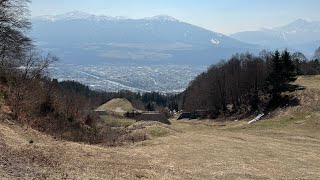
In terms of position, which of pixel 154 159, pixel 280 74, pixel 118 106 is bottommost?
pixel 118 106

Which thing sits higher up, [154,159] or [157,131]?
[154,159]

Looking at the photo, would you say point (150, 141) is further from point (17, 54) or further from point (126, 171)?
point (126, 171)

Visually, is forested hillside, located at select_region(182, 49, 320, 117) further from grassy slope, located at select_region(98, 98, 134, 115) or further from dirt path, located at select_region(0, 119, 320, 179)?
dirt path, located at select_region(0, 119, 320, 179)

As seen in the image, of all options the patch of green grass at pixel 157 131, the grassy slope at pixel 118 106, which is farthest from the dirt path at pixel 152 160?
the grassy slope at pixel 118 106

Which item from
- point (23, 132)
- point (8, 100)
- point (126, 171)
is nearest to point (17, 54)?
point (8, 100)

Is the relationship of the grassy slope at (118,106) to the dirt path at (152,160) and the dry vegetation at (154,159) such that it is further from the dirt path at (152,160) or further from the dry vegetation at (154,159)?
the dirt path at (152,160)

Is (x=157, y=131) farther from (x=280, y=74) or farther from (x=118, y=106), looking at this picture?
(x=118, y=106)

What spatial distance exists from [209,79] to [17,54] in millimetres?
70541

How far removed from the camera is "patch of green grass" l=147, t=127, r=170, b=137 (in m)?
34.6

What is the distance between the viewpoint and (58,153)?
17.4m

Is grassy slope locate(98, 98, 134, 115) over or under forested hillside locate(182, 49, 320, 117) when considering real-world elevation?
under


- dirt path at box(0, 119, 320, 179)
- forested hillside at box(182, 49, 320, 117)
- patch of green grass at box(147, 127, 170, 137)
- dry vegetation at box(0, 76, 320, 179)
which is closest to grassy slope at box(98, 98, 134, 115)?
forested hillside at box(182, 49, 320, 117)

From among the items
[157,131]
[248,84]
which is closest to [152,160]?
[157,131]

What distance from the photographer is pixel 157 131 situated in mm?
35562
